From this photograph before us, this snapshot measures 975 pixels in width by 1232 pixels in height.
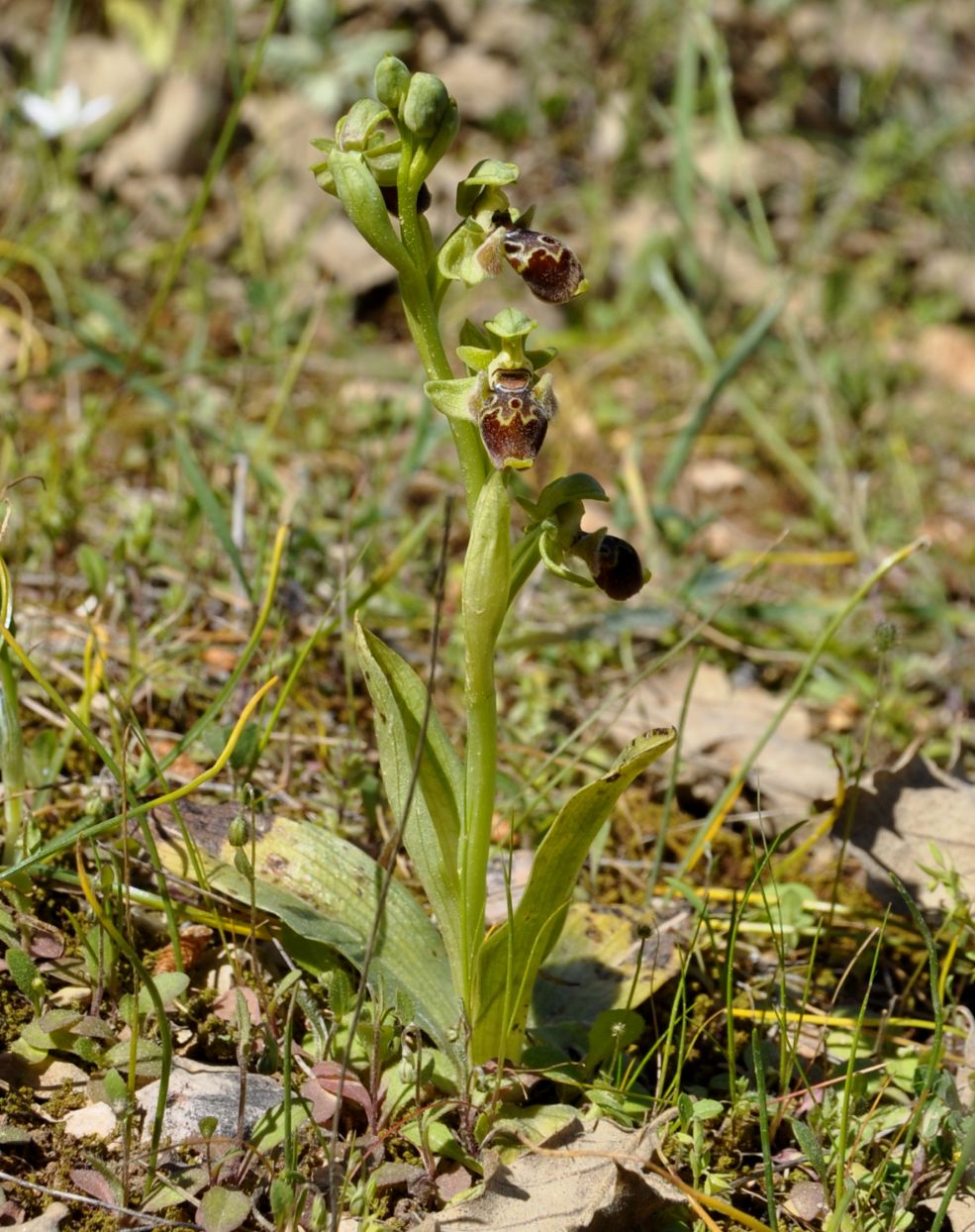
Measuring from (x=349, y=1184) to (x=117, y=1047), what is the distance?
33cm

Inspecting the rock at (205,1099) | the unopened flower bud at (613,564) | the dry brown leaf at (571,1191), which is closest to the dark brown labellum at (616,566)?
the unopened flower bud at (613,564)

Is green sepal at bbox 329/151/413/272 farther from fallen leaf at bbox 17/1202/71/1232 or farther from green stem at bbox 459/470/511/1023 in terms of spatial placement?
fallen leaf at bbox 17/1202/71/1232

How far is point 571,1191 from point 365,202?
1218mm

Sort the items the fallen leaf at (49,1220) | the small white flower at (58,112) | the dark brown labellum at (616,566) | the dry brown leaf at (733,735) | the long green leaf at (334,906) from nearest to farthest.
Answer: the fallen leaf at (49,1220) < the dark brown labellum at (616,566) < the long green leaf at (334,906) < the dry brown leaf at (733,735) < the small white flower at (58,112)

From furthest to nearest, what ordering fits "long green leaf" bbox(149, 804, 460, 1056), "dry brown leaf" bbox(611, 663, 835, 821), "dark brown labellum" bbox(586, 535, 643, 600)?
"dry brown leaf" bbox(611, 663, 835, 821) < "long green leaf" bbox(149, 804, 460, 1056) < "dark brown labellum" bbox(586, 535, 643, 600)

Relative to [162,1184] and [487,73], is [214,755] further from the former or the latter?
[487,73]

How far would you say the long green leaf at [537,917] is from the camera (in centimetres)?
155

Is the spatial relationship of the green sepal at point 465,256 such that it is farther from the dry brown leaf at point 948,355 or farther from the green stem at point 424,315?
the dry brown leaf at point 948,355

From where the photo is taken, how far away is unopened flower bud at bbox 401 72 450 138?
4.94 ft

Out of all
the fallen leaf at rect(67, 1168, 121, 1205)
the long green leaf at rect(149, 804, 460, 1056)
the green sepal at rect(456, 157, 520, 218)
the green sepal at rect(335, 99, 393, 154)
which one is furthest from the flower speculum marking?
the fallen leaf at rect(67, 1168, 121, 1205)

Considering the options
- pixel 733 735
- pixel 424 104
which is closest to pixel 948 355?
pixel 733 735

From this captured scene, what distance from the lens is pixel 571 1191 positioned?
1492mm

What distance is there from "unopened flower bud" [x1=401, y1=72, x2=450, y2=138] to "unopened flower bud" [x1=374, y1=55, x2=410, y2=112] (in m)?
0.02

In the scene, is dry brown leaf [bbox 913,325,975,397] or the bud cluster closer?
the bud cluster
